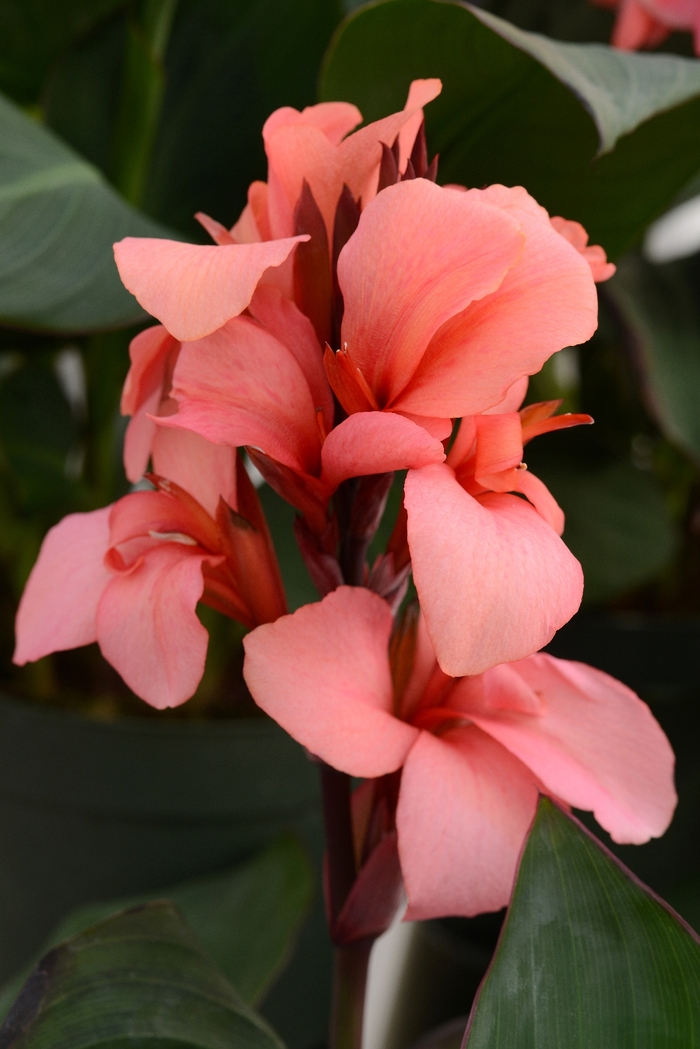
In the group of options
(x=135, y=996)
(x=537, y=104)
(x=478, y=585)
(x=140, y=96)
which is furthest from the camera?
(x=140, y=96)

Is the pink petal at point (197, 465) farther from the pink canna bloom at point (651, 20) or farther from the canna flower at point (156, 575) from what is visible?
the pink canna bloom at point (651, 20)

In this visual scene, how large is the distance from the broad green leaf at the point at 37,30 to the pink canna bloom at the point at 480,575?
499 mm

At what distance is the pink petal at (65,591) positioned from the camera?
266mm

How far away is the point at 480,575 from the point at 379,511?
7cm

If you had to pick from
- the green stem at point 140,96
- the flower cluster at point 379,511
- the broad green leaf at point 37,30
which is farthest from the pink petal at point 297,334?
the broad green leaf at point 37,30

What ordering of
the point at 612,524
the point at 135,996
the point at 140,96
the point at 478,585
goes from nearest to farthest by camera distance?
the point at 478,585, the point at 135,996, the point at 140,96, the point at 612,524

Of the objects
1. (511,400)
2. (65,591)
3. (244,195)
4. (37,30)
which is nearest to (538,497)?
(511,400)

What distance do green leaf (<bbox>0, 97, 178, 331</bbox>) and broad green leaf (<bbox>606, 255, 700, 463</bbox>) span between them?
0.30 meters

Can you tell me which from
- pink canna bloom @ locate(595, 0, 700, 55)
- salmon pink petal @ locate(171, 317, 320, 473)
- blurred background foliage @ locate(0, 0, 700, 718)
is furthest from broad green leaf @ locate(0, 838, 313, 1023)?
pink canna bloom @ locate(595, 0, 700, 55)

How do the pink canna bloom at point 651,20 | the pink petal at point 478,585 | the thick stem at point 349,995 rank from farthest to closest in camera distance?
the pink canna bloom at point 651,20
the thick stem at point 349,995
the pink petal at point 478,585

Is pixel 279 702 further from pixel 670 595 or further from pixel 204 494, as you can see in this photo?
pixel 670 595

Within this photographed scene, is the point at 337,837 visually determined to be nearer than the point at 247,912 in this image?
Yes

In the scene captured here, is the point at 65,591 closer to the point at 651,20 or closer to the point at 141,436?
the point at 141,436

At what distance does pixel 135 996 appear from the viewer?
0.98ft
